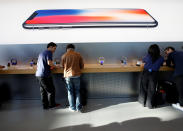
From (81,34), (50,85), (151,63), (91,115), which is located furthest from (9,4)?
(151,63)

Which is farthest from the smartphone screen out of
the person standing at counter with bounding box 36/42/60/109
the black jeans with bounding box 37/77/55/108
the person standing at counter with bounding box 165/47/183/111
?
the black jeans with bounding box 37/77/55/108

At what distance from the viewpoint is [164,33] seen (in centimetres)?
370

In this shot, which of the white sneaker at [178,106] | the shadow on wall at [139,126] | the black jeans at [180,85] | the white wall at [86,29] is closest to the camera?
the shadow on wall at [139,126]

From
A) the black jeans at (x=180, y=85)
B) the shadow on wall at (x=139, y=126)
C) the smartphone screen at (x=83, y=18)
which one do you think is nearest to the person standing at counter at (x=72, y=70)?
the shadow on wall at (x=139, y=126)

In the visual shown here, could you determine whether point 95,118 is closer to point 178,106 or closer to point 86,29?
point 178,106

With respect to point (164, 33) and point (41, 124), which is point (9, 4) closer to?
point (41, 124)

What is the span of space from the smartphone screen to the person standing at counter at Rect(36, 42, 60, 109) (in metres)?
0.97

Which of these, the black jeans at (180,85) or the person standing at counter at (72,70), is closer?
the person standing at counter at (72,70)

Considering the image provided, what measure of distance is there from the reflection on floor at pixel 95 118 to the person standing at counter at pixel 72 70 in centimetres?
33

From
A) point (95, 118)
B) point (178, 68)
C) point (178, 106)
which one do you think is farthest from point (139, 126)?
point (178, 68)

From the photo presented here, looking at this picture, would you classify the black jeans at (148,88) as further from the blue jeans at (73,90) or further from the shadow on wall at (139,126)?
the blue jeans at (73,90)

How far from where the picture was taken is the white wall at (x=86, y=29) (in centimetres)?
356

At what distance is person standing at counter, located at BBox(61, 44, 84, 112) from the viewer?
276 cm

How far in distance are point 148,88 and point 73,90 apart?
1590 millimetres
